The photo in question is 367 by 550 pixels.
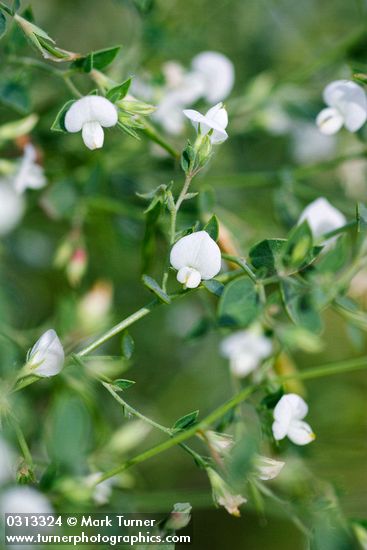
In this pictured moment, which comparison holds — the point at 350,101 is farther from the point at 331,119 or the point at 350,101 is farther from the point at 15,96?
the point at 15,96

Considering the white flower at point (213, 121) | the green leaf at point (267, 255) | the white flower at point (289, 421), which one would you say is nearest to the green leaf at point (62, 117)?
the white flower at point (213, 121)

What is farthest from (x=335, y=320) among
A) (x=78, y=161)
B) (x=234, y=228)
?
(x=78, y=161)

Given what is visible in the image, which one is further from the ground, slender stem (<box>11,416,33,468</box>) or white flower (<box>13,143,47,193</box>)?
white flower (<box>13,143,47,193</box>)

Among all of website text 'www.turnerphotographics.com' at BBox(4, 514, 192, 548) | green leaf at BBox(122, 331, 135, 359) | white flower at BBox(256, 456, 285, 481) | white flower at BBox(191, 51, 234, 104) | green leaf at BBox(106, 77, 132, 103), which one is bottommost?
website text 'www.turnerphotographics.com' at BBox(4, 514, 192, 548)

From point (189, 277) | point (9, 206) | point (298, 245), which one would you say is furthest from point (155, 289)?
point (9, 206)

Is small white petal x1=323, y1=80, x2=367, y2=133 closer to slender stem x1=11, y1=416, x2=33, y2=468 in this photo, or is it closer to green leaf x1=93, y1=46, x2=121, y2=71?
green leaf x1=93, y1=46, x2=121, y2=71

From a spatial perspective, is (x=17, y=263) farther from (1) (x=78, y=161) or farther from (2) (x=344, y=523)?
(2) (x=344, y=523)

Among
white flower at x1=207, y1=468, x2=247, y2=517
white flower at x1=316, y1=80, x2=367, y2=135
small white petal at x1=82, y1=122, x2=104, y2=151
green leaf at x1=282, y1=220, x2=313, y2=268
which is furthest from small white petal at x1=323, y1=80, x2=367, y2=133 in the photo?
white flower at x1=207, y1=468, x2=247, y2=517
